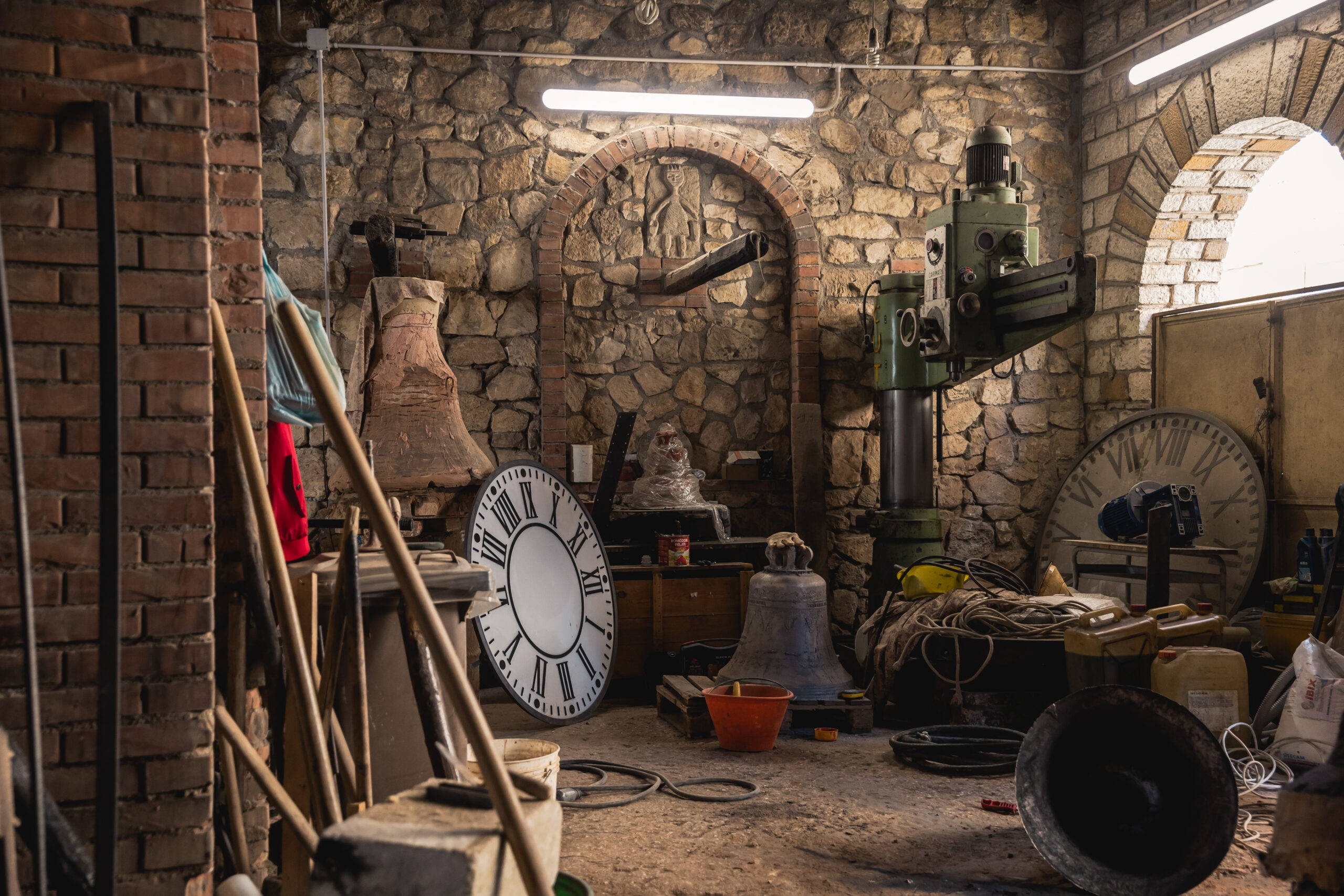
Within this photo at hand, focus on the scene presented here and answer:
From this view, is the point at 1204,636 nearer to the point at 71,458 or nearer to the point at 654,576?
the point at 654,576

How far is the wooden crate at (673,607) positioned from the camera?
5.03 metres

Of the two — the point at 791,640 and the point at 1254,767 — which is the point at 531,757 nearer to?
the point at 791,640

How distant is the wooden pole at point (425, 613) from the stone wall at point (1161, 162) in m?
4.72

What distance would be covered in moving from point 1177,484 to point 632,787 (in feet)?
10.4

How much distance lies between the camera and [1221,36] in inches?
192

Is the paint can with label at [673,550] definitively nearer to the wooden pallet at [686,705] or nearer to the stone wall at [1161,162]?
the wooden pallet at [686,705]

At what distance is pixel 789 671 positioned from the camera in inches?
172

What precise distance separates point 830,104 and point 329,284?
2966 millimetres

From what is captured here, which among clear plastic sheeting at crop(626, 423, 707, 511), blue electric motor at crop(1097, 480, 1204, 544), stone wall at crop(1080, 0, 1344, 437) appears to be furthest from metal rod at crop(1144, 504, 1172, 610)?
clear plastic sheeting at crop(626, 423, 707, 511)

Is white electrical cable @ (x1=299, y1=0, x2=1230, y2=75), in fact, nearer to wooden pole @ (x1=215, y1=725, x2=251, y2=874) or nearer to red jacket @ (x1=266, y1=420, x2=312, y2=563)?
red jacket @ (x1=266, y1=420, x2=312, y2=563)

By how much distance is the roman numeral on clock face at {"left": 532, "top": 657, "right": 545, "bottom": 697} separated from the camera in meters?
4.10

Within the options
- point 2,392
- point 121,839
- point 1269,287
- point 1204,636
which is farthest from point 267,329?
point 1269,287

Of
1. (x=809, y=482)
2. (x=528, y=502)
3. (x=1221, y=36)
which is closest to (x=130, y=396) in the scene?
(x=528, y=502)

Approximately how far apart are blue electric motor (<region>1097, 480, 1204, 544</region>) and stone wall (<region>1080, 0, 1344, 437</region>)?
1130 mm
